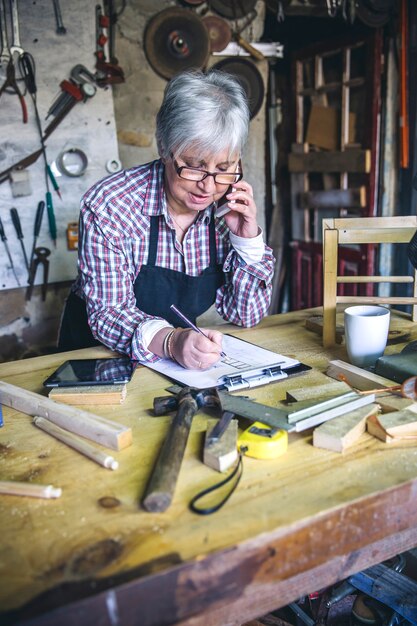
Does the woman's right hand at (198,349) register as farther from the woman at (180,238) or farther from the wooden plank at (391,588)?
the wooden plank at (391,588)

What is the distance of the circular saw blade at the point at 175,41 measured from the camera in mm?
3967

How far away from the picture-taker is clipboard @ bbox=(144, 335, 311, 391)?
1.41 m

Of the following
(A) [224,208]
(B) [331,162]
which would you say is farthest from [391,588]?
(B) [331,162]

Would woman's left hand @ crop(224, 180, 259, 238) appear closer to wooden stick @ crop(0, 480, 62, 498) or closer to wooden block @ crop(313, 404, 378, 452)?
wooden block @ crop(313, 404, 378, 452)

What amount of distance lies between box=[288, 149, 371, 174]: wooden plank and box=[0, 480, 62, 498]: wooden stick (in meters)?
3.71

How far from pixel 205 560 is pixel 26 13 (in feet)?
11.3

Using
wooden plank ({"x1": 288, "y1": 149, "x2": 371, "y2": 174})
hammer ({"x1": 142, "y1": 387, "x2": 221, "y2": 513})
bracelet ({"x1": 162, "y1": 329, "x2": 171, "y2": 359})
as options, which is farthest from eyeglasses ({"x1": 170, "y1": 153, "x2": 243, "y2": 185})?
wooden plank ({"x1": 288, "y1": 149, "x2": 371, "y2": 174})

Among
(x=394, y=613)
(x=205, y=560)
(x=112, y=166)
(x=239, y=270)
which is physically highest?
(x=112, y=166)

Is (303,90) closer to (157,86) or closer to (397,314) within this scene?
(157,86)

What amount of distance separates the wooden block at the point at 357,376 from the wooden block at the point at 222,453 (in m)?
0.45

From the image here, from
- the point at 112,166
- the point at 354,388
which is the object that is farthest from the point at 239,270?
the point at 112,166

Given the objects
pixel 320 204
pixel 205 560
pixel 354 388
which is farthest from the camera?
pixel 320 204

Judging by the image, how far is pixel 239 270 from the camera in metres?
1.99

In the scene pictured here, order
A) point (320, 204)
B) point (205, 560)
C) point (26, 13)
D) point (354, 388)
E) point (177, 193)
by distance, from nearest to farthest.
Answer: point (205, 560) < point (354, 388) < point (177, 193) < point (26, 13) < point (320, 204)
